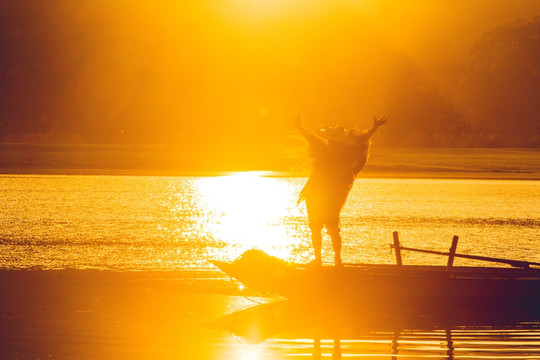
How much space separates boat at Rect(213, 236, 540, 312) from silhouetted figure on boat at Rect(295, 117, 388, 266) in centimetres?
81

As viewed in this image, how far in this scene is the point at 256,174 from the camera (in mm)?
55625

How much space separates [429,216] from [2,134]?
56128mm

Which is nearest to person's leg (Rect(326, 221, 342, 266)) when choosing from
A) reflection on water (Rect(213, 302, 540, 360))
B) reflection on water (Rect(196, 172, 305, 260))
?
reflection on water (Rect(213, 302, 540, 360))

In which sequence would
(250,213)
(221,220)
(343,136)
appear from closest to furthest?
1. (343,136)
2. (221,220)
3. (250,213)

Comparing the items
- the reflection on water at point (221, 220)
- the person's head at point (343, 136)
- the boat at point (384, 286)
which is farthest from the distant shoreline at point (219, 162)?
the person's head at point (343, 136)

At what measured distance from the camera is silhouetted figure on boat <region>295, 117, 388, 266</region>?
1452 cm

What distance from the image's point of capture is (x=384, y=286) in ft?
48.6

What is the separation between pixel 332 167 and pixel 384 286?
1.97m

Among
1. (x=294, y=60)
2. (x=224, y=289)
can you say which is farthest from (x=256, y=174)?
(x=294, y=60)

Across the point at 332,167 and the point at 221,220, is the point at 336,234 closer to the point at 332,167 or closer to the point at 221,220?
the point at 332,167

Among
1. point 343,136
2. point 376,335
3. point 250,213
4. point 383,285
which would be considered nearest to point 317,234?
point 383,285

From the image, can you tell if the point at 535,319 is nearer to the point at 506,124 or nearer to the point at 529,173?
the point at 529,173

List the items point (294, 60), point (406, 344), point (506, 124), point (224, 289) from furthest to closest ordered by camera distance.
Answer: point (294, 60), point (506, 124), point (224, 289), point (406, 344)

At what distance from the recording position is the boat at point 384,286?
582 inches
